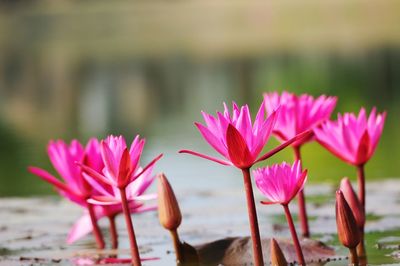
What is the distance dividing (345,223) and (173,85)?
16.3 m

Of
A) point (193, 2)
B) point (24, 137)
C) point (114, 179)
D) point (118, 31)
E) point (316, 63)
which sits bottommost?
point (114, 179)

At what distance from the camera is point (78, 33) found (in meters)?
50.3

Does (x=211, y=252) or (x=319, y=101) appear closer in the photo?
(x=211, y=252)

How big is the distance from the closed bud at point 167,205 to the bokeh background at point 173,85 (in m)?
3.33

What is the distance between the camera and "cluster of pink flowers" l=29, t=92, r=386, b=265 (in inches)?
83.4

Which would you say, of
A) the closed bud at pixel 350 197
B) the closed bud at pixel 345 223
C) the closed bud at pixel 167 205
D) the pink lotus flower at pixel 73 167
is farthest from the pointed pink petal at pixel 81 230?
the closed bud at pixel 345 223

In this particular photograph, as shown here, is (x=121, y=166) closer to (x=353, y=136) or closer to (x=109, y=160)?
(x=109, y=160)

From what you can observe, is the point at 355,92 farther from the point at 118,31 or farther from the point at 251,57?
the point at 118,31

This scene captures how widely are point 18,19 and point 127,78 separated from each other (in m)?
40.5

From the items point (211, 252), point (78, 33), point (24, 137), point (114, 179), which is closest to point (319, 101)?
point (211, 252)

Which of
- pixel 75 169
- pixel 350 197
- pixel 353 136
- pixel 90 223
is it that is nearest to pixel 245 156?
pixel 350 197

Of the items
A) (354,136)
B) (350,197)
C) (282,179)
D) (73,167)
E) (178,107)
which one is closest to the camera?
(282,179)

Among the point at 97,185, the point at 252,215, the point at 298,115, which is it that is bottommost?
the point at 252,215

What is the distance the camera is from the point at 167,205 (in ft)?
7.58
